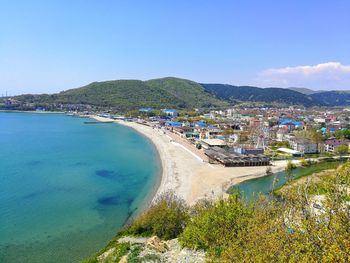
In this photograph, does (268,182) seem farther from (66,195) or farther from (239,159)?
(66,195)

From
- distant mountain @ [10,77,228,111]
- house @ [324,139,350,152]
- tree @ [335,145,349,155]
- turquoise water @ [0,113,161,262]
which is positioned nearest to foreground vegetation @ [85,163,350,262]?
Answer: turquoise water @ [0,113,161,262]

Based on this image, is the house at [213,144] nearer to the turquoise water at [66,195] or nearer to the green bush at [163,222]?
the turquoise water at [66,195]

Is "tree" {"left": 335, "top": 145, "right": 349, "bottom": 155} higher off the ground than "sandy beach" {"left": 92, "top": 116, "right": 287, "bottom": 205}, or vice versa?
"tree" {"left": 335, "top": 145, "right": 349, "bottom": 155}

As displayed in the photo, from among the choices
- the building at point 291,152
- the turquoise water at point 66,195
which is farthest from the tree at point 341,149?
the turquoise water at point 66,195

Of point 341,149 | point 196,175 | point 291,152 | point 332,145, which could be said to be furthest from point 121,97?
point 196,175

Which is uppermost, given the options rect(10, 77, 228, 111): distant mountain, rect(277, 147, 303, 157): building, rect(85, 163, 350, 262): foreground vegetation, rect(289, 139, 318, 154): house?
rect(10, 77, 228, 111): distant mountain

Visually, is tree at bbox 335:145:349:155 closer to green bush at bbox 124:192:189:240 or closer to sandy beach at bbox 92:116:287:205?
sandy beach at bbox 92:116:287:205
